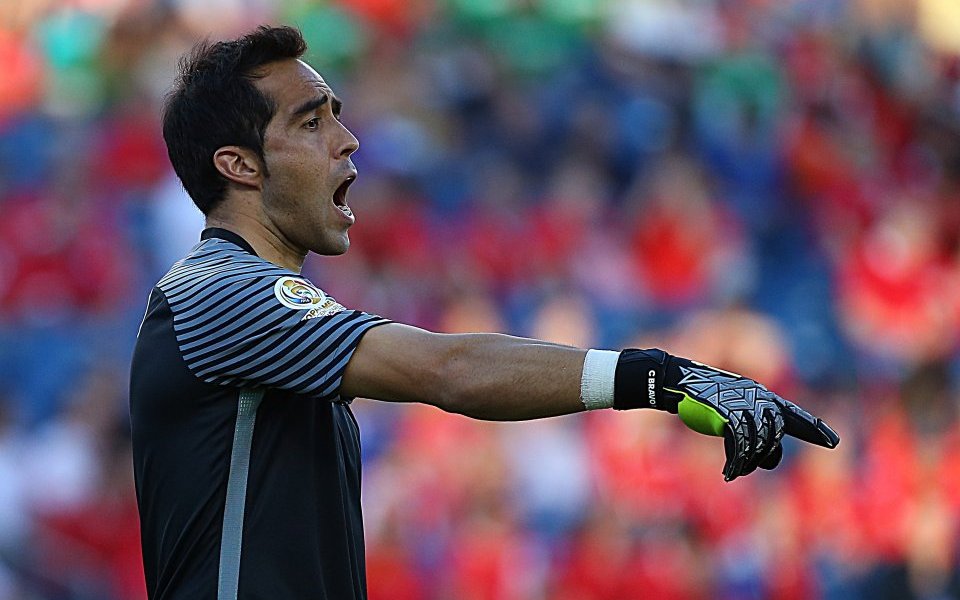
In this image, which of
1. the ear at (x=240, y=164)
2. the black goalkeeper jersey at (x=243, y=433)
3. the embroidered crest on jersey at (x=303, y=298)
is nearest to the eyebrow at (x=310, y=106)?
the ear at (x=240, y=164)

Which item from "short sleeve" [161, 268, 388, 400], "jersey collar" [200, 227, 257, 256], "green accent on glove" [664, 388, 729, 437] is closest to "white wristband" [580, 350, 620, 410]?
"green accent on glove" [664, 388, 729, 437]

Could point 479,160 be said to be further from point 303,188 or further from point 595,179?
point 303,188

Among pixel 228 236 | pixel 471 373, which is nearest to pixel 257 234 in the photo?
pixel 228 236

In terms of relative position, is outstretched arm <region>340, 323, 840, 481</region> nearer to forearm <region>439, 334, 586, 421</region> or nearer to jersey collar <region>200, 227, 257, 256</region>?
forearm <region>439, 334, 586, 421</region>

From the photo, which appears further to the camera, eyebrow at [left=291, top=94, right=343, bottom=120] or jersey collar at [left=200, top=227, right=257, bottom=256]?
eyebrow at [left=291, top=94, right=343, bottom=120]

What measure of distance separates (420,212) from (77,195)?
172 cm

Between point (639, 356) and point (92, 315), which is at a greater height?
point (92, 315)

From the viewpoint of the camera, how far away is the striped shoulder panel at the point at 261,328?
238 centimetres

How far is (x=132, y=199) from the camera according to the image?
23.3ft

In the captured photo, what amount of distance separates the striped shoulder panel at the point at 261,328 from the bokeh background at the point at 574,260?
4008mm

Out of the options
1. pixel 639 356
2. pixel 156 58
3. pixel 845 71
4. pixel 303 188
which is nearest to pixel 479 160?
pixel 156 58

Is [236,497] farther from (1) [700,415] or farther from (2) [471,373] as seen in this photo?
(1) [700,415]

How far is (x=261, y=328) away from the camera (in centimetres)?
241

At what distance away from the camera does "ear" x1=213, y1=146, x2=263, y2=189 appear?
→ 281 centimetres
